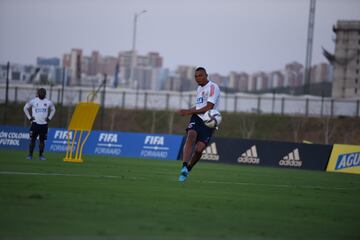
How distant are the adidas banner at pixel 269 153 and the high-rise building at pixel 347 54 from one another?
69.0 m

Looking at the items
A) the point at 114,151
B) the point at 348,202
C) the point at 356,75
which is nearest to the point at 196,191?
the point at 348,202

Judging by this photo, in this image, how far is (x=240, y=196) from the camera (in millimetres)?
13750

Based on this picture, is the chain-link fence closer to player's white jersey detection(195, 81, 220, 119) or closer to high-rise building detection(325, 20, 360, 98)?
high-rise building detection(325, 20, 360, 98)

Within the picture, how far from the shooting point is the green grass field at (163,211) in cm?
877

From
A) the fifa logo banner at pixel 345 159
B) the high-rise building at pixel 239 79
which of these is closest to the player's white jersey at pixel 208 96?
the fifa logo banner at pixel 345 159

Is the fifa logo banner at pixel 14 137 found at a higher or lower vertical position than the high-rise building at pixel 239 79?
lower

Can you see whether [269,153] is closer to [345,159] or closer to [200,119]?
[345,159]

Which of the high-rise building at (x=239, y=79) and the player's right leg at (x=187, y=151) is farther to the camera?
the high-rise building at (x=239, y=79)

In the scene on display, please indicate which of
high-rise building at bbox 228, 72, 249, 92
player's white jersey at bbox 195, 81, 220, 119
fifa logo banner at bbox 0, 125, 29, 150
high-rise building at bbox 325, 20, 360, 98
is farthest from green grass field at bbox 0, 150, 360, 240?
high-rise building at bbox 228, 72, 249, 92

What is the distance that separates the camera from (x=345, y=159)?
3134 centimetres

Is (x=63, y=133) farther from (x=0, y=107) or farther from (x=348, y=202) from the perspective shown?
(x=348, y=202)

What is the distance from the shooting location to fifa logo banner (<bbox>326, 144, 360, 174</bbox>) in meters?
30.8

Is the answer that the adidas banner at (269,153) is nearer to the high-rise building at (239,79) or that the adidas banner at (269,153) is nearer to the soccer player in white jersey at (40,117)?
the soccer player in white jersey at (40,117)

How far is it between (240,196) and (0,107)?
39898 mm
